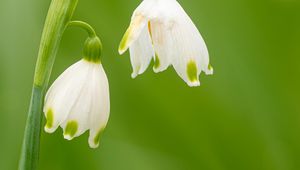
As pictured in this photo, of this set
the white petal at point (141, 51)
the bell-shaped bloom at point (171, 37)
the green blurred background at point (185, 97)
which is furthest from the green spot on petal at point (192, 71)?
the green blurred background at point (185, 97)

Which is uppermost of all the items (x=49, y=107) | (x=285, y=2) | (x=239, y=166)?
(x=285, y=2)

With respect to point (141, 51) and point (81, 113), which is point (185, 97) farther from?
point (81, 113)

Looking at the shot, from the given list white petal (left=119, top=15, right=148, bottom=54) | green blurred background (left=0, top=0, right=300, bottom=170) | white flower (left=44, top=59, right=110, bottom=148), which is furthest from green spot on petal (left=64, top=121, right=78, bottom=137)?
green blurred background (left=0, top=0, right=300, bottom=170)

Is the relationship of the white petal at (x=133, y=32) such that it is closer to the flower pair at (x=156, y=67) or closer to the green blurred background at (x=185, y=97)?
the flower pair at (x=156, y=67)

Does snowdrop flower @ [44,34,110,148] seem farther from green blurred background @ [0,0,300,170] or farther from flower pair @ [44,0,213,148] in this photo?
green blurred background @ [0,0,300,170]

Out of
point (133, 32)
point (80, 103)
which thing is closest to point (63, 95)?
point (80, 103)

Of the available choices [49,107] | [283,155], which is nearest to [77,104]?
[49,107]

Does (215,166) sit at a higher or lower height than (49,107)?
lower

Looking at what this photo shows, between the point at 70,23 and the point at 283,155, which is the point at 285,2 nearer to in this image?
the point at 283,155
